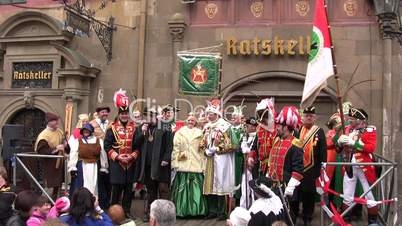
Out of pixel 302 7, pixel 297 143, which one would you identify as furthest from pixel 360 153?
pixel 302 7

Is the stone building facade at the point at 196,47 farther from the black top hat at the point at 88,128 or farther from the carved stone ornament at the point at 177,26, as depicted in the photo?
the black top hat at the point at 88,128

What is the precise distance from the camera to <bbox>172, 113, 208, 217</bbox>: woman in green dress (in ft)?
28.5

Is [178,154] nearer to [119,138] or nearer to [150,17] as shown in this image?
[119,138]

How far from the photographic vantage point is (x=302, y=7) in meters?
12.0

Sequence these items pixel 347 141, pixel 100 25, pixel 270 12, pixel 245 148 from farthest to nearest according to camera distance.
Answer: pixel 100 25 < pixel 270 12 < pixel 245 148 < pixel 347 141

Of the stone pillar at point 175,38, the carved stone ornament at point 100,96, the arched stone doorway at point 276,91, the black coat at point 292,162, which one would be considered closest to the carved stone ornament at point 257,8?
the arched stone doorway at point 276,91

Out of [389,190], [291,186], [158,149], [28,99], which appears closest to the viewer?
[291,186]

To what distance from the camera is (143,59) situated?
12773 mm

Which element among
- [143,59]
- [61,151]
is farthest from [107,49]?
[61,151]

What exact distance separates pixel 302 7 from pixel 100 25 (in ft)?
15.7

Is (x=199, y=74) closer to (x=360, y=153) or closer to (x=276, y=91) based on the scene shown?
(x=276, y=91)

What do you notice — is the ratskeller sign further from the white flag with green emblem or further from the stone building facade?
the white flag with green emblem

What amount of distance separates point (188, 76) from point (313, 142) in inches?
187

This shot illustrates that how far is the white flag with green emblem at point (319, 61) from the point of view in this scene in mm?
7148
